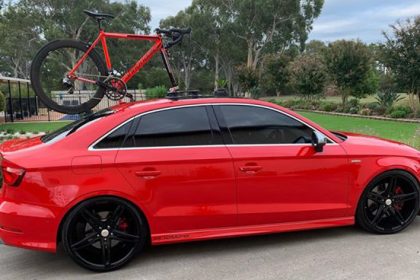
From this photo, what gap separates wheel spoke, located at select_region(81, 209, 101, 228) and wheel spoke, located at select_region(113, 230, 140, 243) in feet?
0.58

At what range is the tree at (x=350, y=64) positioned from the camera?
79.7 ft

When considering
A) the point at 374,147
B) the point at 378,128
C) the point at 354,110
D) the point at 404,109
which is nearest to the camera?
the point at 374,147

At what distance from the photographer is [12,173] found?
3.69 metres

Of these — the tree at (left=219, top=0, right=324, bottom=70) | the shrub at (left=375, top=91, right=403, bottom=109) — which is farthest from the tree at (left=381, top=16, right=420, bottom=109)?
the tree at (left=219, top=0, right=324, bottom=70)

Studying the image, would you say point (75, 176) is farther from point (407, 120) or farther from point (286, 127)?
point (407, 120)

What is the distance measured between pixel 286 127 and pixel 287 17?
149 ft

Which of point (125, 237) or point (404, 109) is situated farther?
point (404, 109)

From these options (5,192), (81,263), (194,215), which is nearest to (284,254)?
(194,215)

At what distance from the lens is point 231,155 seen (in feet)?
13.3

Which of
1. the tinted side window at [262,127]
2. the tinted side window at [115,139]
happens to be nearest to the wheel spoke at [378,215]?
the tinted side window at [262,127]

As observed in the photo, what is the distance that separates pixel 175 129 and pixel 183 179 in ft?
1.62

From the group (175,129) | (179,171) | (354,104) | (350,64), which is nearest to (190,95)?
(175,129)

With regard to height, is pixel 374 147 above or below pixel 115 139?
below

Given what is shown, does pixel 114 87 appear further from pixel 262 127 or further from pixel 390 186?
pixel 390 186
